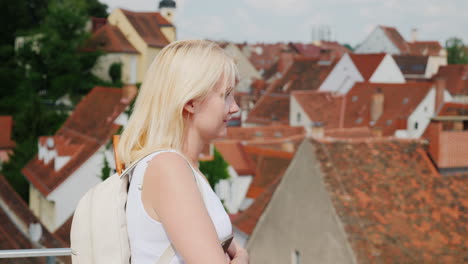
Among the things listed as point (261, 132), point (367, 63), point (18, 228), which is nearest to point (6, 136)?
point (261, 132)

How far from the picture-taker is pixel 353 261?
12031 millimetres

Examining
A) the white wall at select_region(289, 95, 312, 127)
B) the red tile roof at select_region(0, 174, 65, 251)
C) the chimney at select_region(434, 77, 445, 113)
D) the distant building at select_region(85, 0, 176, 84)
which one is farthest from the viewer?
the distant building at select_region(85, 0, 176, 84)

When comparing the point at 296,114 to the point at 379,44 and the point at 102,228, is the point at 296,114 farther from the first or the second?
the point at 102,228

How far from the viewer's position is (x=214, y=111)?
1.78 meters

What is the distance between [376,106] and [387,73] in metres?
7.79

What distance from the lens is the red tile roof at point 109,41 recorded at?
5211 centimetres

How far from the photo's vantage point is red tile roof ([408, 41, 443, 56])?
73312mm

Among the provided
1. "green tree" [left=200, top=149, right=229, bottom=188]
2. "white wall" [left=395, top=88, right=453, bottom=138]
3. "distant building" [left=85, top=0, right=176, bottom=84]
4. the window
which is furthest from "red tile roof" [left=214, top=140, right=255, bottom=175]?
the window

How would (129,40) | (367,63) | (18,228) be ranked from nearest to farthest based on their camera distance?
(18,228), (367,63), (129,40)

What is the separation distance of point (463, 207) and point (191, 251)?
519 inches

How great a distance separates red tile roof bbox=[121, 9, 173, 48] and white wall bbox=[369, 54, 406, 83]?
16.6 metres

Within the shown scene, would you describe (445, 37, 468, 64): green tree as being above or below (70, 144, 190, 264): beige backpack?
below

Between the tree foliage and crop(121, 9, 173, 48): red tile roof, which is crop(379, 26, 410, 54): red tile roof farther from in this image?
the tree foliage

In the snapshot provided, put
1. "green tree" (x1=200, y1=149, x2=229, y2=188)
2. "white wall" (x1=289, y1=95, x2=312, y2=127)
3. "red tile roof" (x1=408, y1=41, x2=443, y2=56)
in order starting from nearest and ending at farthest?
1. "green tree" (x1=200, y1=149, x2=229, y2=188)
2. "white wall" (x1=289, y1=95, x2=312, y2=127)
3. "red tile roof" (x1=408, y1=41, x2=443, y2=56)
